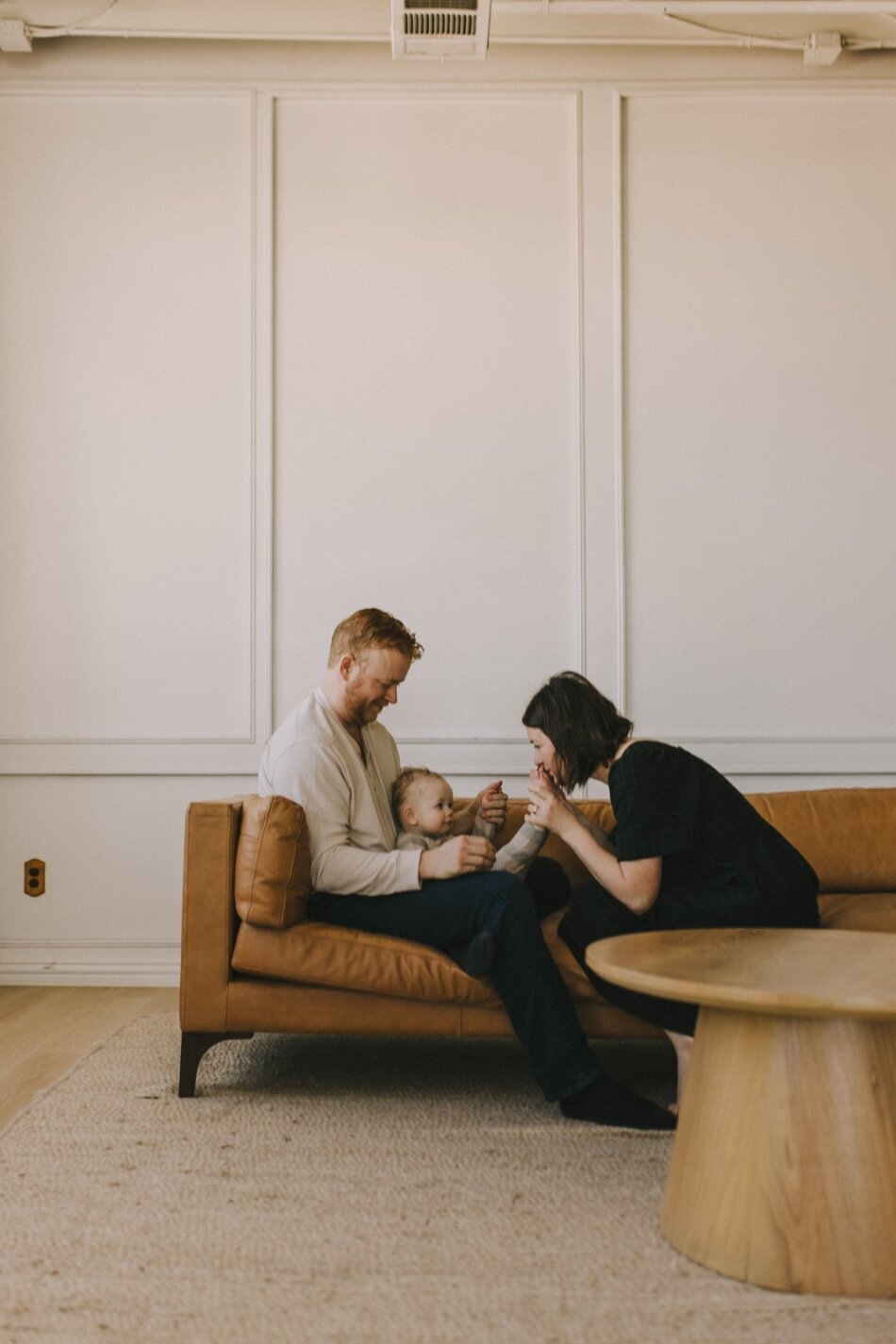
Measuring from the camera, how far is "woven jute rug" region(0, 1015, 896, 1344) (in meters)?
1.60

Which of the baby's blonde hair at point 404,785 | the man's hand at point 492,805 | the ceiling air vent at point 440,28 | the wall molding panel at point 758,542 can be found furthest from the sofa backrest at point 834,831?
the ceiling air vent at point 440,28

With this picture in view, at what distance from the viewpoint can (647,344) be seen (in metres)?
4.02

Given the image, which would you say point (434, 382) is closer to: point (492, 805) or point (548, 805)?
point (492, 805)

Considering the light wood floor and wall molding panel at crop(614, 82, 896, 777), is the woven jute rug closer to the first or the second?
the light wood floor

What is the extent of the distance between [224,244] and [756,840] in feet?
9.21

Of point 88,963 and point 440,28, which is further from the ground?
point 440,28

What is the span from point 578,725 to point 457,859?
1.34 feet

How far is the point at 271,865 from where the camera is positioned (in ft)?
8.45

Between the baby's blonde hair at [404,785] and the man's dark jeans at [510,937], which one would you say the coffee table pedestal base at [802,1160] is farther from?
the baby's blonde hair at [404,785]

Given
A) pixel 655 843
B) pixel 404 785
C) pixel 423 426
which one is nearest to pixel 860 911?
pixel 655 843

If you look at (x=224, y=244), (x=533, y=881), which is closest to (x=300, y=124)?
(x=224, y=244)

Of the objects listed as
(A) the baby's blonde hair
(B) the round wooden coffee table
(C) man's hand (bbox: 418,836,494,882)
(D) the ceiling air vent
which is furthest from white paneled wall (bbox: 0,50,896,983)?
(B) the round wooden coffee table

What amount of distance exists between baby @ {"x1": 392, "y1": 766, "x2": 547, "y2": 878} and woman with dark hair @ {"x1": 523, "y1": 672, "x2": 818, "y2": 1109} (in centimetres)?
26

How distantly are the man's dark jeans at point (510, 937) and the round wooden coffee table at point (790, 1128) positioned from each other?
0.65 m
